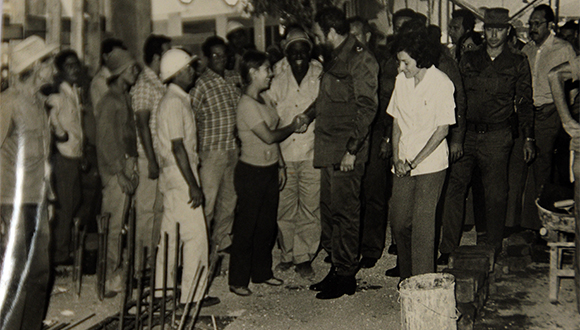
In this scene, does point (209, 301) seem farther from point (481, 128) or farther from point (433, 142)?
point (481, 128)

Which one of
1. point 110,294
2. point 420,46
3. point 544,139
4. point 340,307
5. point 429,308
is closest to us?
point 429,308

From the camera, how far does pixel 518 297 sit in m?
4.63

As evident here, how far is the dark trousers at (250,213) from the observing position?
4684 mm

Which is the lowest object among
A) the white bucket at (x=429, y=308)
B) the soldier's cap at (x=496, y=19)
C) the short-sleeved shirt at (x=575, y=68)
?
the white bucket at (x=429, y=308)

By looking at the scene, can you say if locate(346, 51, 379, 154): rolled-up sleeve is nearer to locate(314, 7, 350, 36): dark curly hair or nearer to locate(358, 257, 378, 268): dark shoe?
locate(314, 7, 350, 36): dark curly hair

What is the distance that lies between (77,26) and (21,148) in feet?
4.64

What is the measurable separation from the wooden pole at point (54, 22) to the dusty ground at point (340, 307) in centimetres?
174

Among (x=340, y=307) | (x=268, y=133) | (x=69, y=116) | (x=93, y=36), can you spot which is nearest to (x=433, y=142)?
(x=268, y=133)

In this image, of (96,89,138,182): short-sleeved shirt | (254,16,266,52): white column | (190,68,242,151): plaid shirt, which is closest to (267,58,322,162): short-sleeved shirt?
(190,68,242,151): plaid shirt

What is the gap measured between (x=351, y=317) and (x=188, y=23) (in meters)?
2.87

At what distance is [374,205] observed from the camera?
552 centimetres

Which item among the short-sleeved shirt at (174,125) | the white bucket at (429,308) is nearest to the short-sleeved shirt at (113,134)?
the short-sleeved shirt at (174,125)

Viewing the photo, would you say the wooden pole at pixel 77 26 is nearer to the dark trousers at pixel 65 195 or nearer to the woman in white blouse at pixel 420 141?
the dark trousers at pixel 65 195

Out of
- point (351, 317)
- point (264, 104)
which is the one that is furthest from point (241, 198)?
point (351, 317)
